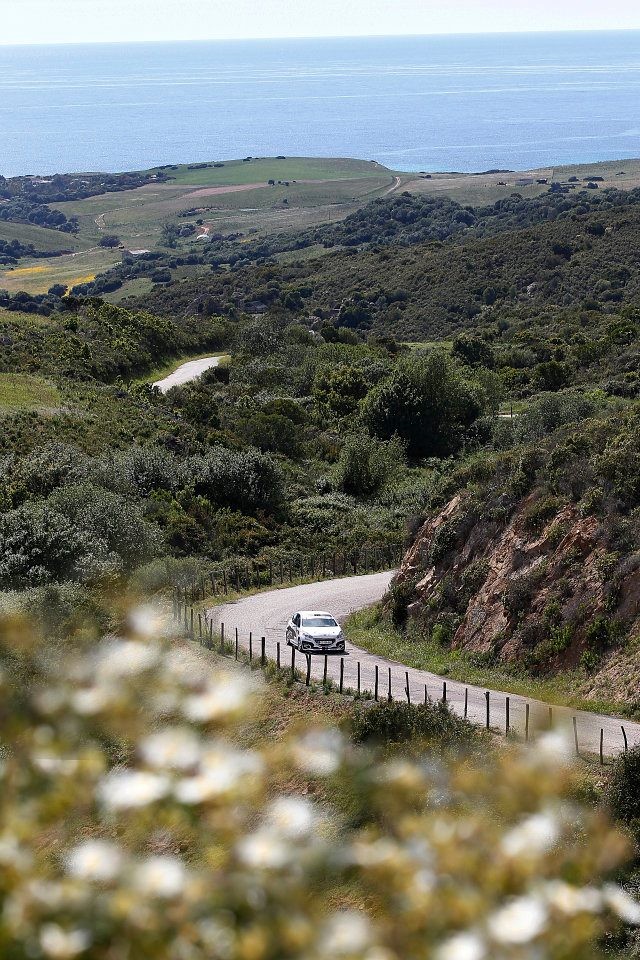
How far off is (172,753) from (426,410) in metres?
49.5

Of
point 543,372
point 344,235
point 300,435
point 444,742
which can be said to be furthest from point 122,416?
point 344,235

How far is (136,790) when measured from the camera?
2.93 metres

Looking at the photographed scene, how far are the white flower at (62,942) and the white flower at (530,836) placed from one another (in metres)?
1.08

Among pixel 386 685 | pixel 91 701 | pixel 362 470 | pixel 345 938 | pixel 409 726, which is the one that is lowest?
pixel 362 470

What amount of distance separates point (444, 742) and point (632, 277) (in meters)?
73.2

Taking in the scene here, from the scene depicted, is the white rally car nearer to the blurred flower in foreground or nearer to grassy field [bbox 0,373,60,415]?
the blurred flower in foreground

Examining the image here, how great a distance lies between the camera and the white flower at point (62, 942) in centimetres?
254

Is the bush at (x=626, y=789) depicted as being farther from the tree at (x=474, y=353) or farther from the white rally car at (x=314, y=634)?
the tree at (x=474, y=353)

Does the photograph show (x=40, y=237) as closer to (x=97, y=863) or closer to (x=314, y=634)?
(x=314, y=634)

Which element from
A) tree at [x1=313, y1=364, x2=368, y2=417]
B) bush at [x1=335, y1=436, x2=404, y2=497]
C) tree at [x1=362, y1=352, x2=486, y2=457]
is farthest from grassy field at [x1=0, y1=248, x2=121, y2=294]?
bush at [x1=335, y1=436, x2=404, y2=497]

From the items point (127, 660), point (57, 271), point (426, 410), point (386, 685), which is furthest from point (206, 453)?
→ point (57, 271)

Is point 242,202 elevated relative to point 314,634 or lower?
elevated

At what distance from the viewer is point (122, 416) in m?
47.6

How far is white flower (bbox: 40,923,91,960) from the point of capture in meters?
2.54
